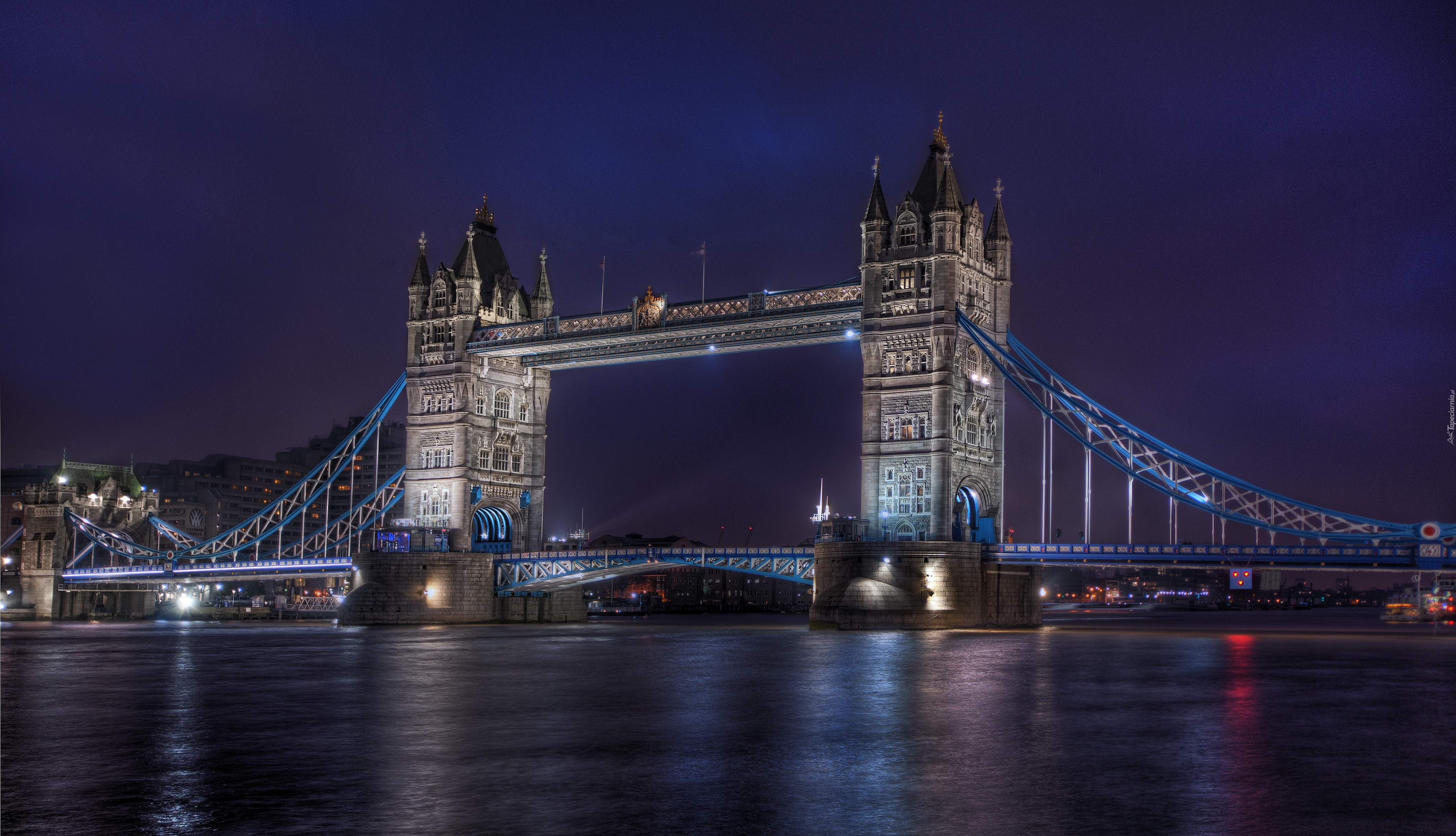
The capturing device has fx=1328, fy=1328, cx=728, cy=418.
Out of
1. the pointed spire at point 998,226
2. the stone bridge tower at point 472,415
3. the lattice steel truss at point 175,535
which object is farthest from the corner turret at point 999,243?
the lattice steel truss at point 175,535

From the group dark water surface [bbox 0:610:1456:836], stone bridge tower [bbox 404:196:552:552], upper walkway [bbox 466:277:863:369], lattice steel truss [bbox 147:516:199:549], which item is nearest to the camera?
dark water surface [bbox 0:610:1456:836]

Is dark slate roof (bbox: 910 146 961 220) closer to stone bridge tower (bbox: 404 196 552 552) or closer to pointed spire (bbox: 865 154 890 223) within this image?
pointed spire (bbox: 865 154 890 223)

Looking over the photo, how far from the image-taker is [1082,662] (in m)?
39.7

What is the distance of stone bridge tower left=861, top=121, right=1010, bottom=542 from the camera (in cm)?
6425

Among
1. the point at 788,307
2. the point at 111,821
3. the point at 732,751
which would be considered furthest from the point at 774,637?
the point at 111,821

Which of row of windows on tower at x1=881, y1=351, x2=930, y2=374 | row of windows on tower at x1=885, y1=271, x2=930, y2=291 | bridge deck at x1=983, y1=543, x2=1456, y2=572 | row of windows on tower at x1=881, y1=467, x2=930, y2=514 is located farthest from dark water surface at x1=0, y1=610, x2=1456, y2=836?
row of windows on tower at x1=885, y1=271, x2=930, y2=291

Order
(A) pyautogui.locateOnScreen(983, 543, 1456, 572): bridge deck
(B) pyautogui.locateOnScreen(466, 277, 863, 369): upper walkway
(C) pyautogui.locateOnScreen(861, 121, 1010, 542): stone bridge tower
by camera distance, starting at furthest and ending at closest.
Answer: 1. (B) pyautogui.locateOnScreen(466, 277, 863, 369): upper walkway
2. (C) pyautogui.locateOnScreen(861, 121, 1010, 542): stone bridge tower
3. (A) pyautogui.locateOnScreen(983, 543, 1456, 572): bridge deck

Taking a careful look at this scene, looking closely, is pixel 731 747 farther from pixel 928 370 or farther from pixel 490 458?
pixel 490 458

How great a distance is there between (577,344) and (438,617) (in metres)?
18.1

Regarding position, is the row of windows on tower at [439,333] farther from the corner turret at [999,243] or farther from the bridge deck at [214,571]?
the corner turret at [999,243]

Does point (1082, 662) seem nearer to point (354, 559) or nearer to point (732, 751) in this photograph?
point (732, 751)

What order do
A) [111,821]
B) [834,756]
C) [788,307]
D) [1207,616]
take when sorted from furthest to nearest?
[1207,616], [788,307], [834,756], [111,821]

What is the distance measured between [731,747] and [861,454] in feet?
157

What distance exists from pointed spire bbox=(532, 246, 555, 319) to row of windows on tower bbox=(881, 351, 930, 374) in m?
29.7
